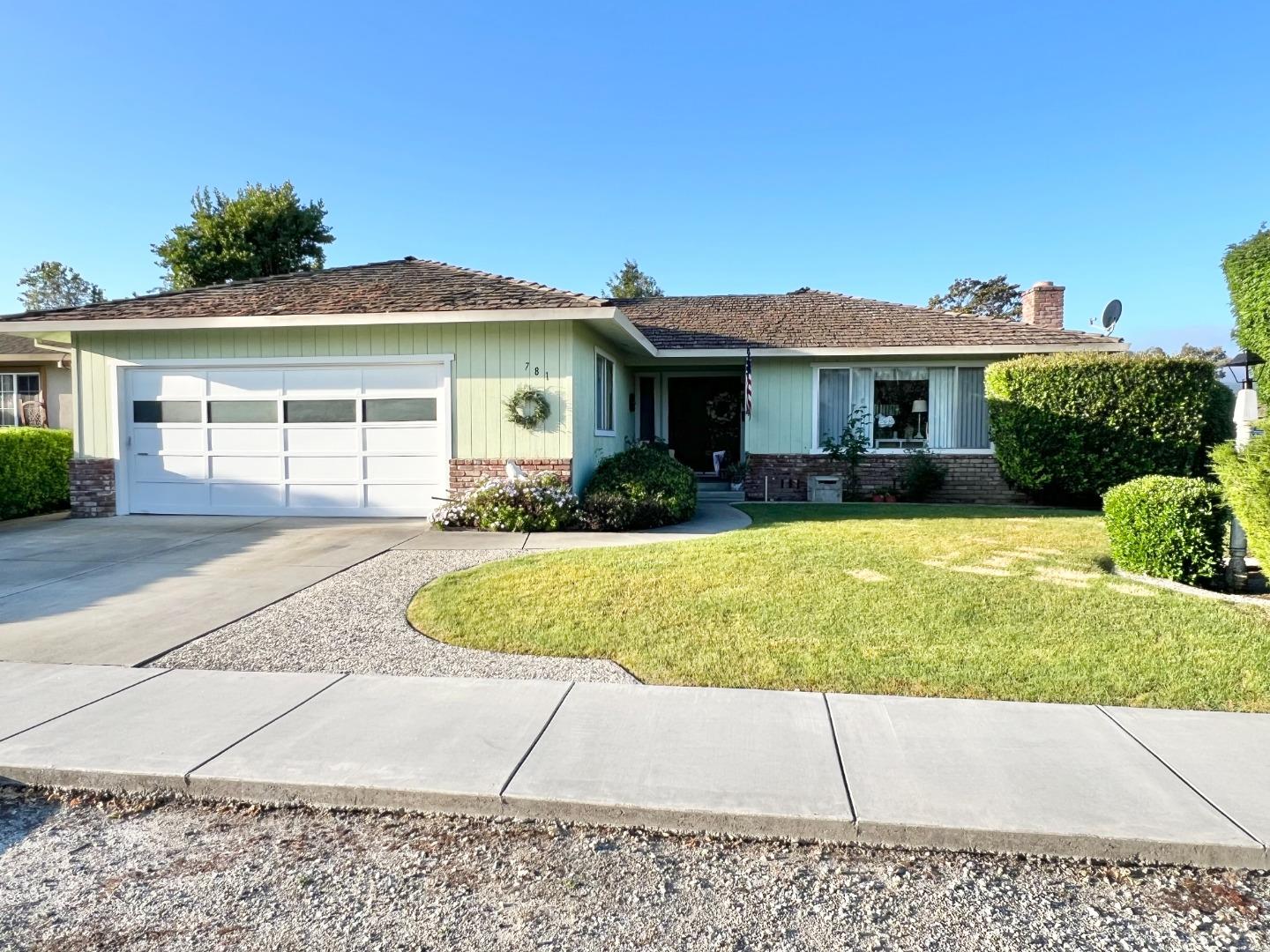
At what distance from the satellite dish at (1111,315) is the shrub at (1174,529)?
8.98 meters

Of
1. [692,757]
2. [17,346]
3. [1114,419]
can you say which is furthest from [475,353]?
[17,346]

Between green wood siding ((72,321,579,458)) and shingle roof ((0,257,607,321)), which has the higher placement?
shingle roof ((0,257,607,321))

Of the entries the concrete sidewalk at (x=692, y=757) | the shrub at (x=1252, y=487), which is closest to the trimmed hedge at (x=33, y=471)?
the concrete sidewalk at (x=692, y=757)

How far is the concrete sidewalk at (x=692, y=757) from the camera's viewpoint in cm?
284

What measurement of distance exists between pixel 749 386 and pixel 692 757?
11.0m

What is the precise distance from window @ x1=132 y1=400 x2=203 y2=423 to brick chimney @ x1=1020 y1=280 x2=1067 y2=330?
15761 mm

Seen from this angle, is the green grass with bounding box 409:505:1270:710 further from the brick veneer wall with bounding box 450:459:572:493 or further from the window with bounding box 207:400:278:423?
the window with bounding box 207:400:278:423

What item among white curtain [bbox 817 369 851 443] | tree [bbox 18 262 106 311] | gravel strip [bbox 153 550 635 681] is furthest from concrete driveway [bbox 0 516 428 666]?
tree [bbox 18 262 106 311]

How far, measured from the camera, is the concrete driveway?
524 centimetres

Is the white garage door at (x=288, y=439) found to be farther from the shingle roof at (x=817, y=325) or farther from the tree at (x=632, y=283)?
the tree at (x=632, y=283)

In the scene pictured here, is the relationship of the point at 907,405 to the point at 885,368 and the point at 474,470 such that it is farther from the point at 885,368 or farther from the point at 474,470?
the point at 474,470

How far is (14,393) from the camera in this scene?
17.4 metres

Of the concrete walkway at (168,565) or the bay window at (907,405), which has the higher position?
the bay window at (907,405)

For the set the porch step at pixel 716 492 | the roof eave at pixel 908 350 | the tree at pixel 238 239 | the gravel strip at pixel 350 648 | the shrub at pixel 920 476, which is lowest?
the gravel strip at pixel 350 648
